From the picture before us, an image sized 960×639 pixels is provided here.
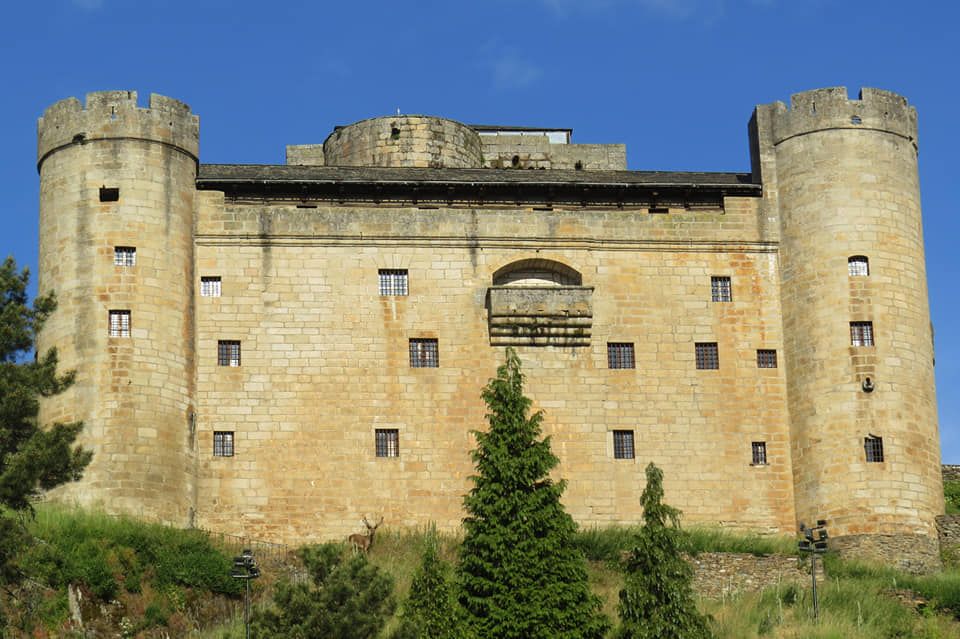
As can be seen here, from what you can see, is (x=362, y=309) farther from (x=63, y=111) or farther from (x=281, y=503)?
(x=63, y=111)

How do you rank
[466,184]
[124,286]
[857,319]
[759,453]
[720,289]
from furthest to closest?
1. [466,184]
2. [720,289]
3. [759,453]
4. [857,319]
5. [124,286]

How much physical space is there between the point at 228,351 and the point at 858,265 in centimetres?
1635

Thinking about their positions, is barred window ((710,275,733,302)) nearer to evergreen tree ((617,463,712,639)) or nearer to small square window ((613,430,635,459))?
small square window ((613,430,635,459))

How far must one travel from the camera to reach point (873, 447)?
5434 centimetres

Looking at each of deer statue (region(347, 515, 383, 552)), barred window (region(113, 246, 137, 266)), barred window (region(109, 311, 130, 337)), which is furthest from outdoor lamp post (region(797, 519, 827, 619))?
barred window (region(113, 246, 137, 266))

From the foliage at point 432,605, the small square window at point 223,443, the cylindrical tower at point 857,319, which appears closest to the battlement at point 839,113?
the cylindrical tower at point 857,319

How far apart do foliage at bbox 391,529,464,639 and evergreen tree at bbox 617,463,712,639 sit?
374 centimetres

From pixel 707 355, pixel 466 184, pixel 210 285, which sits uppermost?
pixel 466 184

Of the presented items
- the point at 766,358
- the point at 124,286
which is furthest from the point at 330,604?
the point at 766,358

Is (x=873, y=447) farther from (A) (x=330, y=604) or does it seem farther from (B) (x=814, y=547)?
(A) (x=330, y=604)

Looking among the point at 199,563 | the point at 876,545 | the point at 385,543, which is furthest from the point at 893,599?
the point at 199,563

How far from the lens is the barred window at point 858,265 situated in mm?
55969

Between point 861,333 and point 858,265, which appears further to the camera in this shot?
point 858,265

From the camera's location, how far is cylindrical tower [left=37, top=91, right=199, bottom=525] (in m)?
52.5
